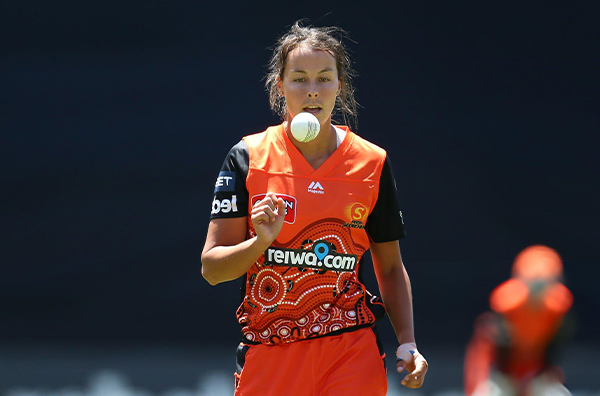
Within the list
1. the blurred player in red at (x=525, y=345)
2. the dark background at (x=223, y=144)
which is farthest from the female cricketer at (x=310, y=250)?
the dark background at (x=223, y=144)

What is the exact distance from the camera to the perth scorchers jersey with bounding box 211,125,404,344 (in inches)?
104

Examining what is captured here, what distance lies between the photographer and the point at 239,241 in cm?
269

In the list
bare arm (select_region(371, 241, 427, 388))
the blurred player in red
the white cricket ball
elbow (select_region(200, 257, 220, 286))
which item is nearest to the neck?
the white cricket ball

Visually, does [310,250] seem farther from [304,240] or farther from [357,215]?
[357,215]

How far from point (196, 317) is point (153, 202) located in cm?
71

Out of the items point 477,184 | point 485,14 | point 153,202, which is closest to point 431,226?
point 477,184

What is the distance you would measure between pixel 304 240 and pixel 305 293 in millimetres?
162

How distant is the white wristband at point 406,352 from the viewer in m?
2.66

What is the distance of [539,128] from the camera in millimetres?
4996

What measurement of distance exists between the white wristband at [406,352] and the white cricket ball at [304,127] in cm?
71

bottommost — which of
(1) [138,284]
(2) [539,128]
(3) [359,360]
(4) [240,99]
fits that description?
(3) [359,360]

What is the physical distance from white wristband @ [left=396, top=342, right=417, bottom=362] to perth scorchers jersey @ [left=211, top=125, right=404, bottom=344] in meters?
0.13

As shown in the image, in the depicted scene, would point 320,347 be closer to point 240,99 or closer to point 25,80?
point 240,99

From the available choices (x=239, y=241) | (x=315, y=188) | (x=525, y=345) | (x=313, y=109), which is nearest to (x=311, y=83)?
(x=313, y=109)
